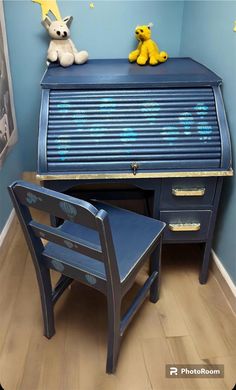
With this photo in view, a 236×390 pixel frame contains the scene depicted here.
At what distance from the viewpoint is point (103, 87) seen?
4.83ft

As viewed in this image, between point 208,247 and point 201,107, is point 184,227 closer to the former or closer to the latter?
point 208,247

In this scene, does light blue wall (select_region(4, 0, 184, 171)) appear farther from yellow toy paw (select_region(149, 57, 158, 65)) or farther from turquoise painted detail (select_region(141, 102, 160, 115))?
turquoise painted detail (select_region(141, 102, 160, 115))

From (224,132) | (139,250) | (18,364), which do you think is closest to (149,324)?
(139,250)

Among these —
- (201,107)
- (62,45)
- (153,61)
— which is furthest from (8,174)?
(201,107)

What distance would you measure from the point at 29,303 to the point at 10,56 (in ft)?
4.64

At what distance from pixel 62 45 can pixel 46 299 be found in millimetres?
1341

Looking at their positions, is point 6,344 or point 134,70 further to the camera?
point 134,70

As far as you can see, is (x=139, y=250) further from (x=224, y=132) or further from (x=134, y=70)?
(x=134, y=70)

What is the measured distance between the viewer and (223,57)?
1.53m

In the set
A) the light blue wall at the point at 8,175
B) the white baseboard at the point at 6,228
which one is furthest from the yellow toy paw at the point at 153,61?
the white baseboard at the point at 6,228

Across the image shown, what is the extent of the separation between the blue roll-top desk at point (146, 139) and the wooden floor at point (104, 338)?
13.9 inches

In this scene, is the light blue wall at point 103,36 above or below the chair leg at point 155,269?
above

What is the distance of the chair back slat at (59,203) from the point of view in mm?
921

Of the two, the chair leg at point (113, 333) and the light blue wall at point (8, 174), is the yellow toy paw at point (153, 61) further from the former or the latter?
the chair leg at point (113, 333)
